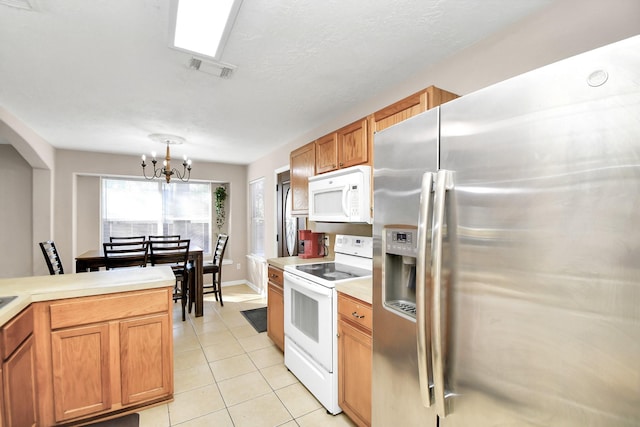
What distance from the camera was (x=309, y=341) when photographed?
85.4 inches

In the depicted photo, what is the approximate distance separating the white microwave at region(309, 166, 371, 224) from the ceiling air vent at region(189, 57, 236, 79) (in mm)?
1094

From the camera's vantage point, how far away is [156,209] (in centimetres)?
520

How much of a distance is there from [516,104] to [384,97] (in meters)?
1.81

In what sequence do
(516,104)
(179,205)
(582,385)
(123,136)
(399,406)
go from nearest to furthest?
(582,385) → (516,104) → (399,406) → (123,136) → (179,205)

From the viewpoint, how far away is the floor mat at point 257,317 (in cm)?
351

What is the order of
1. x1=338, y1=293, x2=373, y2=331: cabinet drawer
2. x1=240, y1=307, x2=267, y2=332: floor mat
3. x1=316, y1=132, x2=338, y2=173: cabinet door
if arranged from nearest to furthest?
x1=338, y1=293, x2=373, y2=331: cabinet drawer
x1=316, y1=132, x2=338, y2=173: cabinet door
x1=240, y1=307, x2=267, y2=332: floor mat

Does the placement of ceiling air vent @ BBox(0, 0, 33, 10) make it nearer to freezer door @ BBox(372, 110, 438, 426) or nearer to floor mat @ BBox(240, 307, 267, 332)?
freezer door @ BBox(372, 110, 438, 426)

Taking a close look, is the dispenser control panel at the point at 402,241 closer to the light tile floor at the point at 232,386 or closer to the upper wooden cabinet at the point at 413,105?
the upper wooden cabinet at the point at 413,105

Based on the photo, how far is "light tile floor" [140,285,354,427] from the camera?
76.4 inches

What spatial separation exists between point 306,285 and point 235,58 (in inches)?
67.1


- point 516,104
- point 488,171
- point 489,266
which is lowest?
point 489,266

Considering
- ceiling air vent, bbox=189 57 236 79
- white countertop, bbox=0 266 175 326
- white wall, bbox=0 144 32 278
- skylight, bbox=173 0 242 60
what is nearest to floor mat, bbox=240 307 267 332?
white countertop, bbox=0 266 175 326

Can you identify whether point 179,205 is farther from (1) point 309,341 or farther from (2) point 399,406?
(2) point 399,406

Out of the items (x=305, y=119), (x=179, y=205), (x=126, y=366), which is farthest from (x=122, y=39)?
(x=179, y=205)
